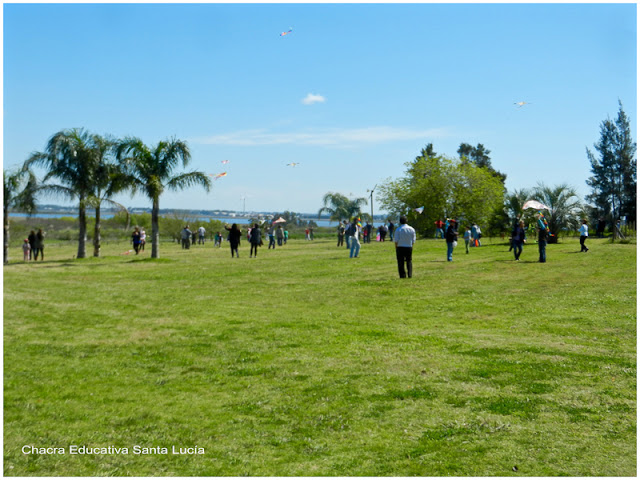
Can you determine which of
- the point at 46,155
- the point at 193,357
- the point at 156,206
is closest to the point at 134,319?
the point at 193,357

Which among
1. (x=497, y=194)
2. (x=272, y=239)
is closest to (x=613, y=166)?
(x=497, y=194)

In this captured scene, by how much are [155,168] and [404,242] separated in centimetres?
1526

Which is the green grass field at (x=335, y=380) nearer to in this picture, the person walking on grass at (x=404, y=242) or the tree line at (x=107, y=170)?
the person walking on grass at (x=404, y=242)

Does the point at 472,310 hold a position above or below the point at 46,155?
below

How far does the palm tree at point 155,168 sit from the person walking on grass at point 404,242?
13.5 m

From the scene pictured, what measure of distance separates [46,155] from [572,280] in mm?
23395

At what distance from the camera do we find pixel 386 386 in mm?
7312

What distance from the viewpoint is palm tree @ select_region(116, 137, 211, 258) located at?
27.5m

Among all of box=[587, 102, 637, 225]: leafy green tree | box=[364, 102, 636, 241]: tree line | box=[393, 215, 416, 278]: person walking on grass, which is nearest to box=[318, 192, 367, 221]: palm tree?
box=[364, 102, 636, 241]: tree line

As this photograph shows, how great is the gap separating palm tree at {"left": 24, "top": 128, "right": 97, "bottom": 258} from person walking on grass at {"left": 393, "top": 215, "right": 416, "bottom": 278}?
17.0 meters

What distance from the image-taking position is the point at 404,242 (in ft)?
53.0

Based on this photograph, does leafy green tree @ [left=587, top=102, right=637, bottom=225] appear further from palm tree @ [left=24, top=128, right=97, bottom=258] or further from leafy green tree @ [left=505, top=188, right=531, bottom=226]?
palm tree @ [left=24, top=128, right=97, bottom=258]

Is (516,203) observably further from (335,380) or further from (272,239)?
(335,380)

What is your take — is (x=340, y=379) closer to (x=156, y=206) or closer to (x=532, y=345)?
(x=532, y=345)
